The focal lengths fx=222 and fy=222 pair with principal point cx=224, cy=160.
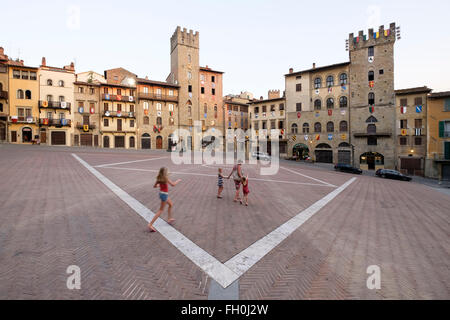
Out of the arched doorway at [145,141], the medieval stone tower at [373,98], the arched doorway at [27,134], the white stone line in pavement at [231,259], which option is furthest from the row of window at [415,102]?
the arched doorway at [27,134]

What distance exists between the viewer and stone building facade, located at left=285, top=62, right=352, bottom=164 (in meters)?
35.7

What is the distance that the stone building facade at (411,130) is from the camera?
2997 centimetres

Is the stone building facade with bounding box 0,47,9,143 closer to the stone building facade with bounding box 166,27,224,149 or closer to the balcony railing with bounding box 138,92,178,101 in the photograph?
the balcony railing with bounding box 138,92,178,101

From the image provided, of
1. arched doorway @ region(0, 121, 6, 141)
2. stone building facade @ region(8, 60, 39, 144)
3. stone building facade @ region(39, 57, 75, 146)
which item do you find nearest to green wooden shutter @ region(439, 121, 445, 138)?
stone building facade @ region(39, 57, 75, 146)

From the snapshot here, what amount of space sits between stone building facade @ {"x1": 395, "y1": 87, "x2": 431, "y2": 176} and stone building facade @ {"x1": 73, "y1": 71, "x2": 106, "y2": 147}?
46593mm

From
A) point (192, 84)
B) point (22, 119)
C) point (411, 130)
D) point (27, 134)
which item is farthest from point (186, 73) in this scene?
point (411, 130)

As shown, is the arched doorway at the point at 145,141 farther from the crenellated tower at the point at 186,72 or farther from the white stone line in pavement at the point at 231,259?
the white stone line in pavement at the point at 231,259

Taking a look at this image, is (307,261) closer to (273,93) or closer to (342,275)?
(342,275)

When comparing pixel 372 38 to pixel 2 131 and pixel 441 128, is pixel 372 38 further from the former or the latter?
pixel 2 131

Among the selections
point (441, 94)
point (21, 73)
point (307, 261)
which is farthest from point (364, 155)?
point (21, 73)

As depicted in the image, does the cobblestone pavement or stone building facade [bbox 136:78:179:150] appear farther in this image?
stone building facade [bbox 136:78:179:150]

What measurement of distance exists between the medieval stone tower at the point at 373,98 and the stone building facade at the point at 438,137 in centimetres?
393
